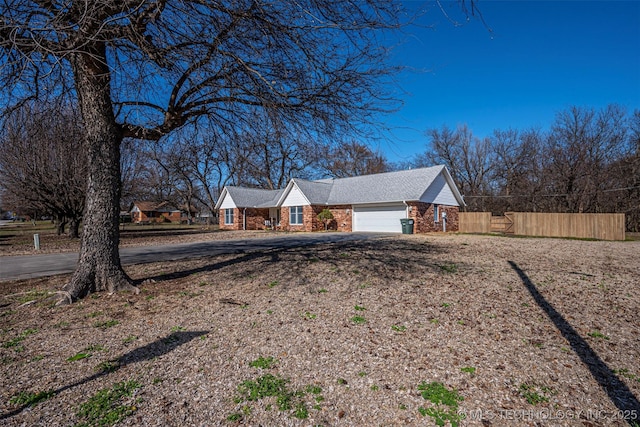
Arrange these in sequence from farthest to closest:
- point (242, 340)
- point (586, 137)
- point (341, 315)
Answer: point (586, 137) < point (341, 315) < point (242, 340)

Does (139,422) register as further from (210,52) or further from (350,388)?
(210,52)

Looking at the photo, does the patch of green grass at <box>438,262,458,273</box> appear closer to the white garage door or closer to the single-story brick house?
the single-story brick house

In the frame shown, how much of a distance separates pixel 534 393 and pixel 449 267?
18.5 ft

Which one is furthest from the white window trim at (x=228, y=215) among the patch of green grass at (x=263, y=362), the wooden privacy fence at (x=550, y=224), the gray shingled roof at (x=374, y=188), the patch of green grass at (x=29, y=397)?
the patch of green grass at (x=29, y=397)

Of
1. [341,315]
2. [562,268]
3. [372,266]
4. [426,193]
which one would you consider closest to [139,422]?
[341,315]

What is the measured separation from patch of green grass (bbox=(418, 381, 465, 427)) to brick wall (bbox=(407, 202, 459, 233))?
19.1 m

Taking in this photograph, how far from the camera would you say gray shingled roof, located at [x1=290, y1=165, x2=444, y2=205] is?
2216 centimetres

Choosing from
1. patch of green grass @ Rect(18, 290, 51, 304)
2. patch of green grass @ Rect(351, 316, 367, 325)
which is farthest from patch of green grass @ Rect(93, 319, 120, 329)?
patch of green grass @ Rect(351, 316, 367, 325)

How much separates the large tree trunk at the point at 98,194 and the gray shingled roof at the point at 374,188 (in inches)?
701

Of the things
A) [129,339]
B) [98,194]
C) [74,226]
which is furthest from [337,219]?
[129,339]

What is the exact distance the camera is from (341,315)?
4.71 metres

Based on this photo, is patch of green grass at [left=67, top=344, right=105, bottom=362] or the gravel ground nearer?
the gravel ground

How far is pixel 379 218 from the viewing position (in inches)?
925

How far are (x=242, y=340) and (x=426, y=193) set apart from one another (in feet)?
65.7
